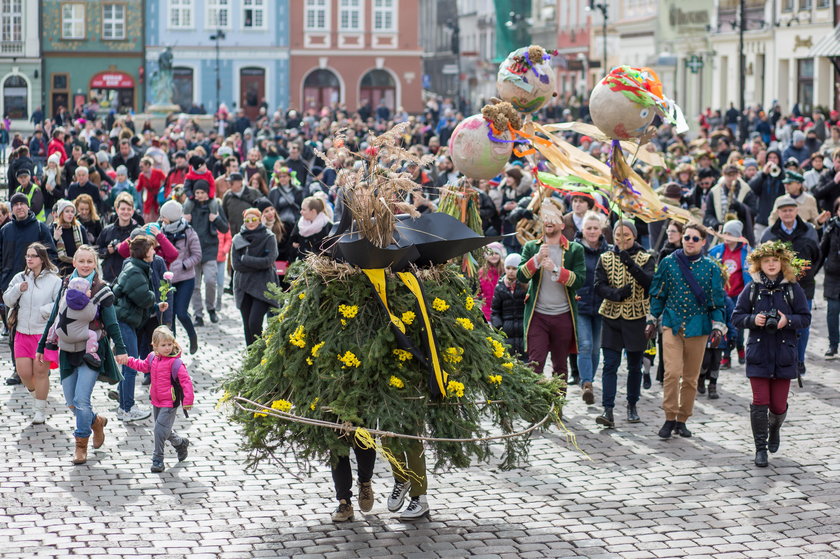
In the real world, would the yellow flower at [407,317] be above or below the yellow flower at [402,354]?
above

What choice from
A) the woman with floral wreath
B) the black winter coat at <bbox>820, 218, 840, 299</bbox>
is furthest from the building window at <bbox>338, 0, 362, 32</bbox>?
the woman with floral wreath

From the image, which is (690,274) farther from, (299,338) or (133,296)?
(133,296)

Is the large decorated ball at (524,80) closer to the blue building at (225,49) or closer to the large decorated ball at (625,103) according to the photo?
the large decorated ball at (625,103)

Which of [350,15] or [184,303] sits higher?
[350,15]

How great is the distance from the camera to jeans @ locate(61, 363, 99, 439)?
10055 millimetres

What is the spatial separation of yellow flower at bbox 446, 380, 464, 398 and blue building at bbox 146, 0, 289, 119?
58.0m

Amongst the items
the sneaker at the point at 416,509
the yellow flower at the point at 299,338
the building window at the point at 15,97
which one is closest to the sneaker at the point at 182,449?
the sneaker at the point at 416,509

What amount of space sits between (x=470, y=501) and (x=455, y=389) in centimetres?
128

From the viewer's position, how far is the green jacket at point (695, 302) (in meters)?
10.7

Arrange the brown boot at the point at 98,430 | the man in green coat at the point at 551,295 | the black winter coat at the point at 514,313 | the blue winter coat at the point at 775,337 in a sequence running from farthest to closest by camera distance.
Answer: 1. the black winter coat at the point at 514,313
2. the man in green coat at the point at 551,295
3. the brown boot at the point at 98,430
4. the blue winter coat at the point at 775,337

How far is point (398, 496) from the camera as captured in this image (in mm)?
8656

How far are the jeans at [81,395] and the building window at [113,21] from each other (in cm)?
5751

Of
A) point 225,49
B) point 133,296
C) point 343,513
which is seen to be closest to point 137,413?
point 133,296

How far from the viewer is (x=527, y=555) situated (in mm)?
8023
